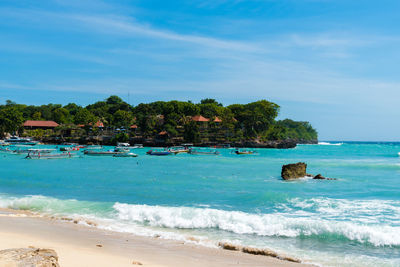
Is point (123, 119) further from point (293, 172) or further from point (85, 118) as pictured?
point (293, 172)

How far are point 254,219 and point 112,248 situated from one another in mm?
6102

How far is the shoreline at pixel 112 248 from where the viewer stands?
8.62 meters

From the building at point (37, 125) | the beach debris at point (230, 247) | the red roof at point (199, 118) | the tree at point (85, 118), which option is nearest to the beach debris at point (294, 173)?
the beach debris at point (230, 247)

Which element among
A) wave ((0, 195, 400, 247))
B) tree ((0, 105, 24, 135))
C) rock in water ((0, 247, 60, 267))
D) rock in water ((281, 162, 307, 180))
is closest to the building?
tree ((0, 105, 24, 135))

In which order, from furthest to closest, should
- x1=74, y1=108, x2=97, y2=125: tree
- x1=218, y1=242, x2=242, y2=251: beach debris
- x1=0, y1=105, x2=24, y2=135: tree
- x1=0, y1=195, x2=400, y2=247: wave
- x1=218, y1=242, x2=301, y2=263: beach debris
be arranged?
x1=74, y1=108, x2=97, y2=125: tree, x1=0, y1=105, x2=24, y2=135: tree, x1=0, y1=195, x2=400, y2=247: wave, x1=218, y1=242, x2=242, y2=251: beach debris, x1=218, y1=242, x2=301, y2=263: beach debris

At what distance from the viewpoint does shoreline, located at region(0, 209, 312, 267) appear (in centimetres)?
862

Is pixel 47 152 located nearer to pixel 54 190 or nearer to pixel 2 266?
pixel 54 190

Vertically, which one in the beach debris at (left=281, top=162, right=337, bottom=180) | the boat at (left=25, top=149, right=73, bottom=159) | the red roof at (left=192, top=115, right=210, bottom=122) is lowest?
the boat at (left=25, top=149, right=73, bottom=159)

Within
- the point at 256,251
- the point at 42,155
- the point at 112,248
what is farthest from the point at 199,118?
the point at 112,248

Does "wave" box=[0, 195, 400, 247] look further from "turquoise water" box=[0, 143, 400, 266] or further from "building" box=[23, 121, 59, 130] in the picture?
"building" box=[23, 121, 59, 130]

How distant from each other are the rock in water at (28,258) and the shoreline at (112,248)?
1.59 meters

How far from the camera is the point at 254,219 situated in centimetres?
1383

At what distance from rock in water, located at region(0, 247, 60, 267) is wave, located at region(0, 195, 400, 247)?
5.94 m

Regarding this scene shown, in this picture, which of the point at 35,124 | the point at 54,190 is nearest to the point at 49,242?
the point at 54,190
